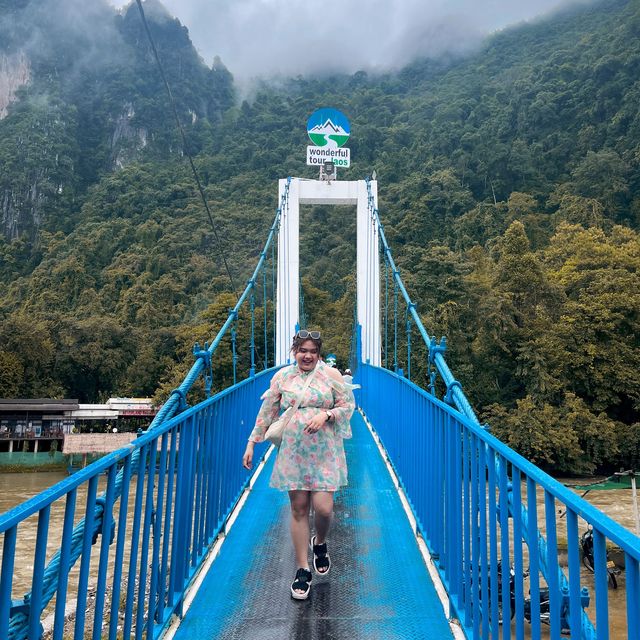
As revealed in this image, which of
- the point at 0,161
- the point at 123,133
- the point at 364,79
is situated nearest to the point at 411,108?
the point at 364,79

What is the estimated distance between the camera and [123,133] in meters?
64.6

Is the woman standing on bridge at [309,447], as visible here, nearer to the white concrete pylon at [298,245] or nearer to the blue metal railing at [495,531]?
the blue metal railing at [495,531]

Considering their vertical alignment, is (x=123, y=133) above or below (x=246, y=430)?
above

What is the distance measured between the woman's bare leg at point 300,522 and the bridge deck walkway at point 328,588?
0.54 feet

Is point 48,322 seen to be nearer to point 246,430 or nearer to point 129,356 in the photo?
point 129,356

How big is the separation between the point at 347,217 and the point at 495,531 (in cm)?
3633

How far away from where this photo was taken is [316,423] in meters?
1.87

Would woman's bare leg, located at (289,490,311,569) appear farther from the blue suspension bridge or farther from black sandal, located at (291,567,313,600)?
the blue suspension bridge

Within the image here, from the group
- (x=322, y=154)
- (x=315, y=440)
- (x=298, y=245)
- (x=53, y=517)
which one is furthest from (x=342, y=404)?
(x=322, y=154)

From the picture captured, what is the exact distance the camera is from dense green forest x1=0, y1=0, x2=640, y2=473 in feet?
60.5

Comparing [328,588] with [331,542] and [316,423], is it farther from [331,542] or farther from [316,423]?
[316,423]

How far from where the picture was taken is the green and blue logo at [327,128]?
10648mm

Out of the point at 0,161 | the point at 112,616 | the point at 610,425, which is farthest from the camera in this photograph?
the point at 0,161

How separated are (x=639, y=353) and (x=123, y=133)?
6117cm
